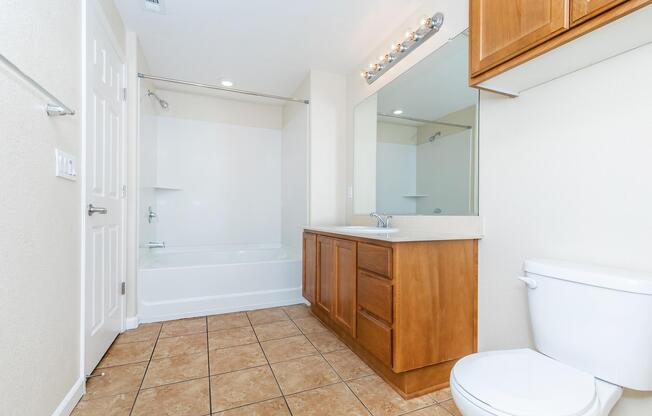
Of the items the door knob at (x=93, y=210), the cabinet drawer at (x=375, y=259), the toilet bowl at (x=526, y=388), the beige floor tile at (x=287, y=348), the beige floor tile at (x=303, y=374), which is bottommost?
the beige floor tile at (x=287, y=348)

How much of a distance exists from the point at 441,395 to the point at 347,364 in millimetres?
537

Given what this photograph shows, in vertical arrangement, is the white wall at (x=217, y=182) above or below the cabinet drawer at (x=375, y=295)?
above

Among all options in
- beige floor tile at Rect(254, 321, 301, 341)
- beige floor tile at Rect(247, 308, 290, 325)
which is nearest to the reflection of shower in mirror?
beige floor tile at Rect(254, 321, 301, 341)

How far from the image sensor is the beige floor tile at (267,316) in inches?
99.1

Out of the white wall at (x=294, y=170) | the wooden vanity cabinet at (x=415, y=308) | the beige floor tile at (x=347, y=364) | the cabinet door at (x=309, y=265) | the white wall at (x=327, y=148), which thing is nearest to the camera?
the wooden vanity cabinet at (x=415, y=308)

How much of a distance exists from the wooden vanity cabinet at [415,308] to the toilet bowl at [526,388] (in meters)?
0.39

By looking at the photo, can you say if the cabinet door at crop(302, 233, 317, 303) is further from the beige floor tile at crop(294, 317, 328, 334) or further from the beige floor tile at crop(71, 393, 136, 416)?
the beige floor tile at crop(71, 393, 136, 416)

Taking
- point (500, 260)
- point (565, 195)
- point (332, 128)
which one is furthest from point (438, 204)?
point (332, 128)

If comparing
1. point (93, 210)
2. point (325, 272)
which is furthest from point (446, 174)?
point (93, 210)

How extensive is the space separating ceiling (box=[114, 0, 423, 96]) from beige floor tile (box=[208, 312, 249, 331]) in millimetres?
2271

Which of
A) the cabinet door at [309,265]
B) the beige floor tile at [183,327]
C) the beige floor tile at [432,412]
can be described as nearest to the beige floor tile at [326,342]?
the cabinet door at [309,265]

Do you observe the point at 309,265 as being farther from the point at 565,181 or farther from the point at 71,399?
the point at 565,181

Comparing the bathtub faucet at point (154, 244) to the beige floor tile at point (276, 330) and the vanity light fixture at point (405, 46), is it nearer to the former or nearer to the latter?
the beige floor tile at point (276, 330)

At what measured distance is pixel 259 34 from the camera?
231 cm
